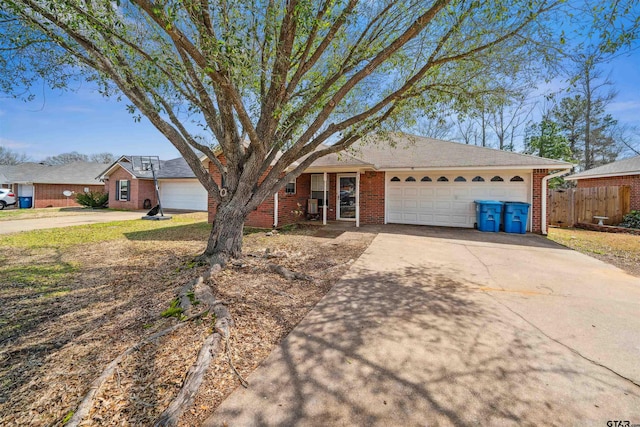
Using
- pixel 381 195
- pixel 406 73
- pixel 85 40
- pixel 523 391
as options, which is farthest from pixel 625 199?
pixel 85 40

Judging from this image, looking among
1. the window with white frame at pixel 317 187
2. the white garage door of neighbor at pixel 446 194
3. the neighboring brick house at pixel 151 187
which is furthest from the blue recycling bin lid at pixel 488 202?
the neighboring brick house at pixel 151 187

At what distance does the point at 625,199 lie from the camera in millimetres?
12117

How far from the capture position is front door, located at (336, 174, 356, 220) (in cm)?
1256

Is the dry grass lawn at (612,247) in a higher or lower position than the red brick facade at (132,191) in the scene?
lower

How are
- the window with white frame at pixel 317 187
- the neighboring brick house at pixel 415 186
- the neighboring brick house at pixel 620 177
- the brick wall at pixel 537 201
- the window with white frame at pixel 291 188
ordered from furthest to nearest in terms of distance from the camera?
1. the window with white frame at pixel 317 187
2. the neighboring brick house at pixel 620 177
3. the window with white frame at pixel 291 188
4. the neighboring brick house at pixel 415 186
5. the brick wall at pixel 537 201

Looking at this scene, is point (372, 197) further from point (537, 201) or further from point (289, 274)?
point (289, 274)

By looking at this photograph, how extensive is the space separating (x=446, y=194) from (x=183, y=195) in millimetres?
17650

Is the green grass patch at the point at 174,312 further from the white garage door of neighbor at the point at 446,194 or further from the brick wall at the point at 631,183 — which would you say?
the brick wall at the point at 631,183

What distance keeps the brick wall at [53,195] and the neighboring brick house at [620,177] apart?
39.0 meters

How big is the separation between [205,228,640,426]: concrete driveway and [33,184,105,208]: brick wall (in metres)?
32.0

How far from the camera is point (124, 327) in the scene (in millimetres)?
3188

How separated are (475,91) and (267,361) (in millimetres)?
6432

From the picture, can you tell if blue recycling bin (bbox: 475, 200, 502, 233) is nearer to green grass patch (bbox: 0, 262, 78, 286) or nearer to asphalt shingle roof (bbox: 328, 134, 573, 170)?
asphalt shingle roof (bbox: 328, 134, 573, 170)

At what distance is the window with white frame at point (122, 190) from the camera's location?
2125 cm
